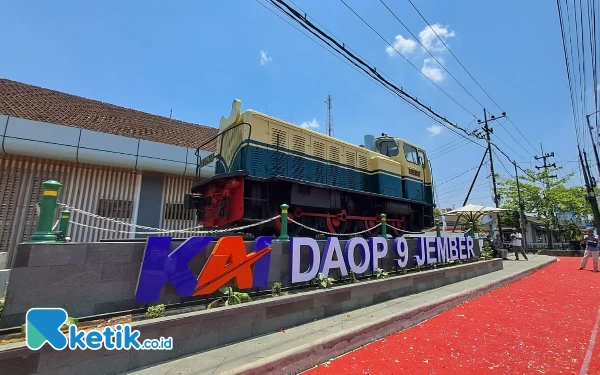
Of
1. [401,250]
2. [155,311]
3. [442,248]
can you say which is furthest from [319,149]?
[155,311]

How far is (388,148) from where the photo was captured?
1096 centimetres

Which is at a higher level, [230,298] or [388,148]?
[388,148]

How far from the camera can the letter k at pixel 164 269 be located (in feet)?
11.7

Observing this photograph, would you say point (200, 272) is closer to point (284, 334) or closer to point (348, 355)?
point (284, 334)

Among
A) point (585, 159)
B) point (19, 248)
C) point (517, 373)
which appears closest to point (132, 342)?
point (19, 248)

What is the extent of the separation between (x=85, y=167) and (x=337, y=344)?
10077 mm

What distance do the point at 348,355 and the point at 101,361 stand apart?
9.38ft

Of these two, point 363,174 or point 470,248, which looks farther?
point 470,248

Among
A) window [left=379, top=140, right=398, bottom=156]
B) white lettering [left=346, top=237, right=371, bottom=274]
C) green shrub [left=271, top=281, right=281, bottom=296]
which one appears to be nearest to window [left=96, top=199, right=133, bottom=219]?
green shrub [left=271, top=281, right=281, bottom=296]

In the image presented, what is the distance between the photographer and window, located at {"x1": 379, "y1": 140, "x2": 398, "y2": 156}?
1086 centimetres

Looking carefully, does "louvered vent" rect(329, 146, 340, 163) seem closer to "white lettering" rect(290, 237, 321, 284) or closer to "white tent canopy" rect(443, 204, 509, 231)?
"white lettering" rect(290, 237, 321, 284)

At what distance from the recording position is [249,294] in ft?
15.0

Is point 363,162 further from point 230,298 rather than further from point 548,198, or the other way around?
point 548,198

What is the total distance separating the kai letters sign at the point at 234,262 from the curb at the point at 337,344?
1.32m
